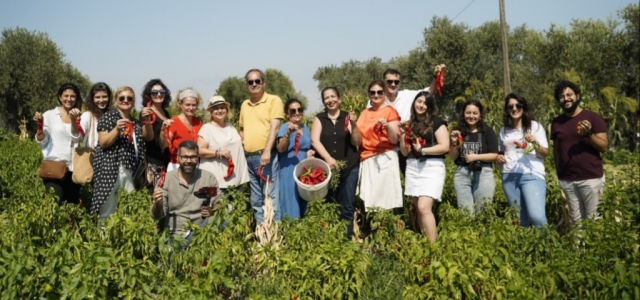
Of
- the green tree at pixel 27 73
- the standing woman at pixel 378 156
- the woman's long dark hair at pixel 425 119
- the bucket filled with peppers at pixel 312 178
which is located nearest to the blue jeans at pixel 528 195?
the woman's long dark hair at pixel 425 119

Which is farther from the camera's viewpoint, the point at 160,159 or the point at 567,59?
the point at 567,59

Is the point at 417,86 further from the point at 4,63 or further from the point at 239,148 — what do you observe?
the point at 239,148

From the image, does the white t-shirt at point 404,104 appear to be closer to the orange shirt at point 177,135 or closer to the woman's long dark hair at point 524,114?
the woman's long dark hair at point 524,114

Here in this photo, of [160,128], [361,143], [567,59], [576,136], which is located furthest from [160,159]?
[567,59]

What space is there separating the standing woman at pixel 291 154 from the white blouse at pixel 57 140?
202 cm

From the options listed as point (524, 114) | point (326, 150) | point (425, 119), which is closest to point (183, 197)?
point (326, 150)

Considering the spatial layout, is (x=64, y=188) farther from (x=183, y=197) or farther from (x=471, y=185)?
(x=471, y=185)

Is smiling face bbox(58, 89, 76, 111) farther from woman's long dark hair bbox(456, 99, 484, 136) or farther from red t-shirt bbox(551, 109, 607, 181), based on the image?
red t-shirt bbox(551, 109, 607, 181)

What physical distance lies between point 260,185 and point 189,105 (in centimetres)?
106

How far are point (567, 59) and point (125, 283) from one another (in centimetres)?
2402

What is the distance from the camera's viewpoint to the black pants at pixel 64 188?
224 inches

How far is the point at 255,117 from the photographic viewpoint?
5.64 m

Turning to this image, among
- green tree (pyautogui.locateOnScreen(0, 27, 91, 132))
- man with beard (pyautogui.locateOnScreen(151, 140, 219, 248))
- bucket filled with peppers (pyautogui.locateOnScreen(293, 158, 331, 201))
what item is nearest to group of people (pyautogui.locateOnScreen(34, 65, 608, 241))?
man with beard (pyautogui.locateOnScreen(151, 140, 219, 248))

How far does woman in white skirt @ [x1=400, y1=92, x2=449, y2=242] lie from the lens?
5.21m
